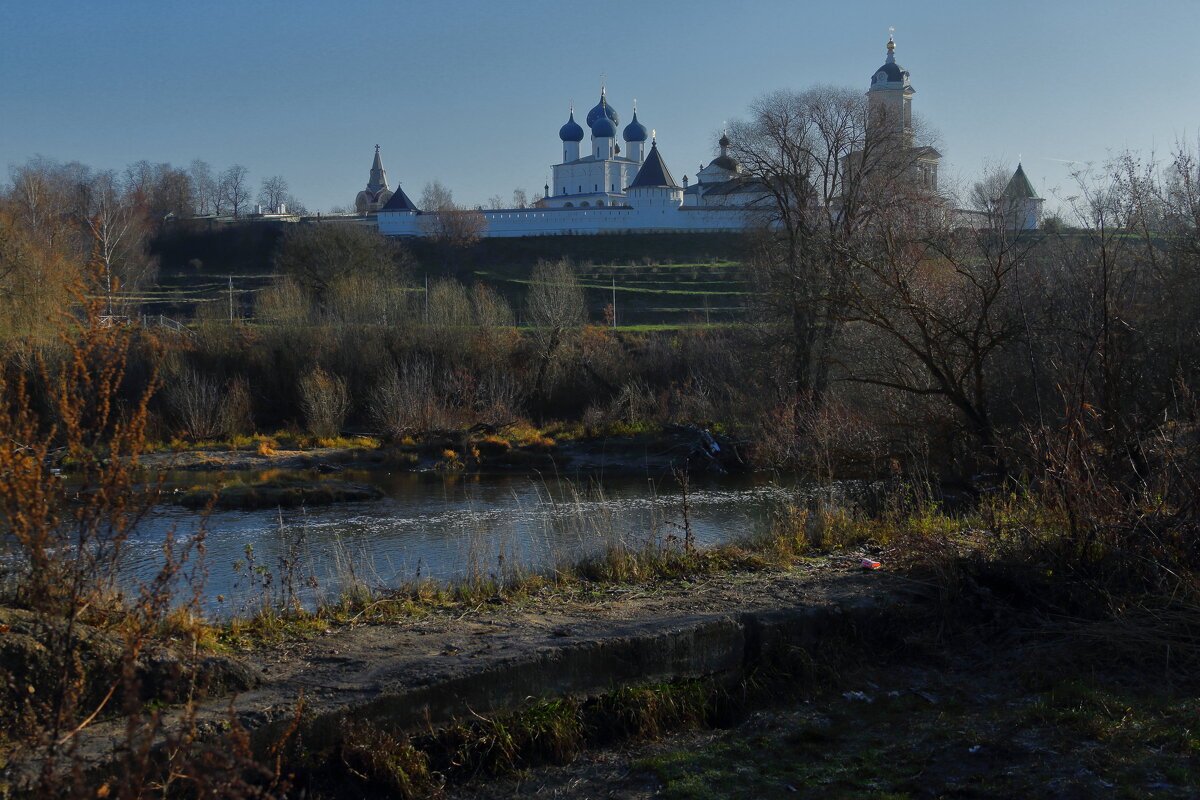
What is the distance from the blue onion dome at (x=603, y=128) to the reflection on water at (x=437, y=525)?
229 ft

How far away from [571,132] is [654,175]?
59.5ft

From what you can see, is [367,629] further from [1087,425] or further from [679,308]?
[679,308]

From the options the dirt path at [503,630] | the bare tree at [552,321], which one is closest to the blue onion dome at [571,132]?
the bare tree at [552,321]

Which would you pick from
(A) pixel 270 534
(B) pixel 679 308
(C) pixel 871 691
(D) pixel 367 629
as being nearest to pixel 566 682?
(D) pixel 367 629

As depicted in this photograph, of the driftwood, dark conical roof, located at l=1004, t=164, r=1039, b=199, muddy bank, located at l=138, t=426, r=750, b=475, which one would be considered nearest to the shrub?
muddy bank, located at l=138, t=426, r=750, b=475

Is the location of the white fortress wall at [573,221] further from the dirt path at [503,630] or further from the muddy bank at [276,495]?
the dirt path at [503,630]

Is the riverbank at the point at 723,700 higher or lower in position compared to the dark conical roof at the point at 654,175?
lower

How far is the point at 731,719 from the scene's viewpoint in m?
5.03

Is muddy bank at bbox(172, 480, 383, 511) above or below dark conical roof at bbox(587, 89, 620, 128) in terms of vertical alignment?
below

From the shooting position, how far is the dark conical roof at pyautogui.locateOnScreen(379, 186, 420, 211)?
246 ft

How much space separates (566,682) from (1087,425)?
5.45 m

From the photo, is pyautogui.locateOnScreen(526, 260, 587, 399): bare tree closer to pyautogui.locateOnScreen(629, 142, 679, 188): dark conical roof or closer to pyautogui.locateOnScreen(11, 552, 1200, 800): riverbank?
pyautogui.locateOnScreen(11, 552, 1200, 800): riverbank

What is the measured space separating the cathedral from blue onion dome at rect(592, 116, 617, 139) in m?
0.04

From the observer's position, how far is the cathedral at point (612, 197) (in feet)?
218
